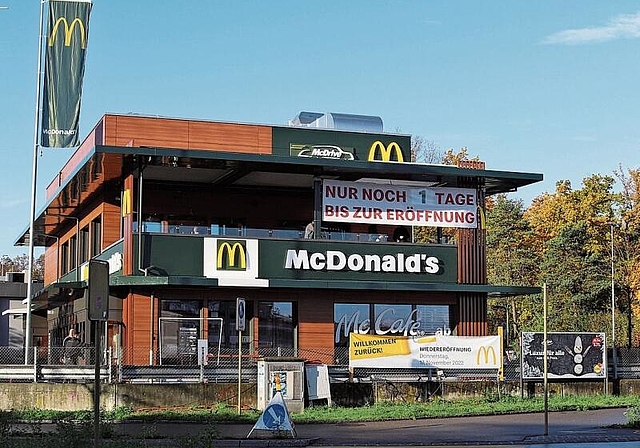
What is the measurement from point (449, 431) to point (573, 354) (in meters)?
10.2

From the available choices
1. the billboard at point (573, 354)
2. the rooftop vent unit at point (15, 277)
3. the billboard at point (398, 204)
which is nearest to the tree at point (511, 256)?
the rooftop vent unit at point (15, 277)

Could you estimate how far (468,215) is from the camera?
36.3 metres

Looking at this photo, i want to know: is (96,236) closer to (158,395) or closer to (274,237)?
(274,237)

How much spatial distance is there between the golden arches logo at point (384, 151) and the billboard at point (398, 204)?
84.4 inches

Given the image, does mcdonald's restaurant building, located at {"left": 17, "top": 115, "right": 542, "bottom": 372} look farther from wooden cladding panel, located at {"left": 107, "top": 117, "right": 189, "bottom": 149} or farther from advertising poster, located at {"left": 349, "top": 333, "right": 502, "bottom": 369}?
advertising poster, located at {"left": 349, "top": 333, "right": 502, "bottom": 369}

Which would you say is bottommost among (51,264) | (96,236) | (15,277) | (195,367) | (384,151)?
(195,367)

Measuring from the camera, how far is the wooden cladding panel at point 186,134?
36500mm

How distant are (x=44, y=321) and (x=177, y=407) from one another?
2856cm

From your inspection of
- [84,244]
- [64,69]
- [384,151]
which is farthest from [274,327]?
[84,244]

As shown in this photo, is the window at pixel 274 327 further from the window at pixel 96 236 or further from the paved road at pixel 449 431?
the paved road at pixel 449 431

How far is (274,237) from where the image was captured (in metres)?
34.4

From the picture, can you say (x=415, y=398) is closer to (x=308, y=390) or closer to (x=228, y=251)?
(x=308, y=390)

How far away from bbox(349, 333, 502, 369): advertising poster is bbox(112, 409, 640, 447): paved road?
4110mm

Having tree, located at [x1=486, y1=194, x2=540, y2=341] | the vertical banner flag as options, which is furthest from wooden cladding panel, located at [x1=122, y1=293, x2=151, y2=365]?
tree, located at [x1=486, y1=194, x2=540, y2=341]
